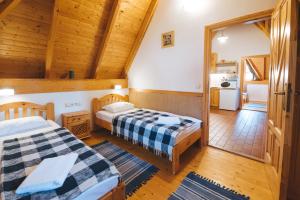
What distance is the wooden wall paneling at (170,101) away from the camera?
3.07 meters

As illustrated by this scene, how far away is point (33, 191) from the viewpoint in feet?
3.56

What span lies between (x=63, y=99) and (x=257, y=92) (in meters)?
8.25

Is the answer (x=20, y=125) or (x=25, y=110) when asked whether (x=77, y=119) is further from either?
(x=20, y=125)

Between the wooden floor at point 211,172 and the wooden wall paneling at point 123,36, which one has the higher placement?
the wooden wall paneling at point 123,36

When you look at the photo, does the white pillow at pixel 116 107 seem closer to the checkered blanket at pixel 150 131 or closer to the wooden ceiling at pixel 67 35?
the checkered blanket at pixel 150 131

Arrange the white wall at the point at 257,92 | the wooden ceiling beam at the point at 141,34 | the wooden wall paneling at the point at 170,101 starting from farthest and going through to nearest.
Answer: the white wall at the point at 257,92
the wooden ceiling beam at the point at 141,34
the wooden wall paneling at the point at 170,101

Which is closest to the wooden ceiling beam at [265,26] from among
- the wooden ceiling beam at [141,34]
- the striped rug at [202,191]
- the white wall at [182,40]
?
the white wall at [182,40]

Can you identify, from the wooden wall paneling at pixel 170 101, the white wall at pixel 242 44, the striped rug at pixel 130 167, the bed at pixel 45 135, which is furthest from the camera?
the white wall at pixel 242 44

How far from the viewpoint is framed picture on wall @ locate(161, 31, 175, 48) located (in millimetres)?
3317

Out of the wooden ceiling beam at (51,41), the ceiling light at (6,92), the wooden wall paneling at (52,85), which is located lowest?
the ceiling light at (6,92)

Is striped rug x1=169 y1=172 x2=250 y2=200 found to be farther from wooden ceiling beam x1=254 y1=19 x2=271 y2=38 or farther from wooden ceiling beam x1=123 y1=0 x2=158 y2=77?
wooden ceiling beam x1=254 y1=19 x2=271 y2=38

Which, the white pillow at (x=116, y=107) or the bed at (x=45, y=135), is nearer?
the bed at (x=45, y=135)

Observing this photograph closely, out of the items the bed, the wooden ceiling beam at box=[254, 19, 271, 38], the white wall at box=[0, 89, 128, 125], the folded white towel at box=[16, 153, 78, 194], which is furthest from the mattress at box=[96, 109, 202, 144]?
the wooden ceiling beam at box=[254, 19, 271, 38]

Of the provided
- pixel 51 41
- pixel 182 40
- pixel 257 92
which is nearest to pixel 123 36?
pixel 182 40
